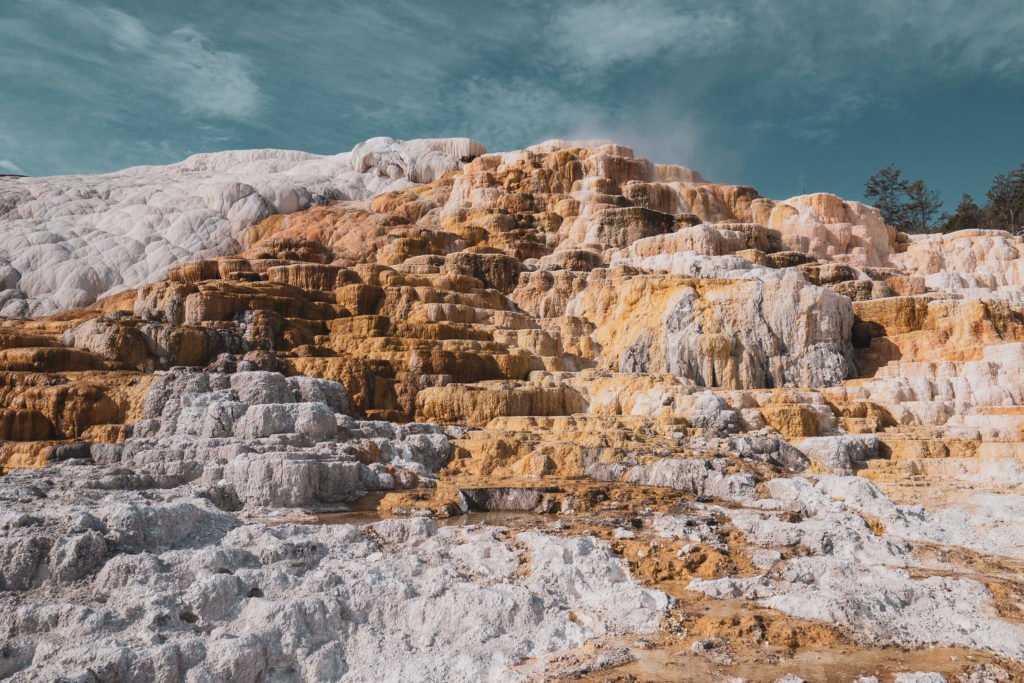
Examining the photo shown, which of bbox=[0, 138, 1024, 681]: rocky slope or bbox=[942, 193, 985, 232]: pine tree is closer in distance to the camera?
bbox=[0, 138, 1024, 681]: rocky slope

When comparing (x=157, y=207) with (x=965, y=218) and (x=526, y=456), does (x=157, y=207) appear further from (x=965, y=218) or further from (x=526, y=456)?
(x=965, y=218)

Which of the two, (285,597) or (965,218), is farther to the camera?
(965,218)

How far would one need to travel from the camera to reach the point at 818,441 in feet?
46.1

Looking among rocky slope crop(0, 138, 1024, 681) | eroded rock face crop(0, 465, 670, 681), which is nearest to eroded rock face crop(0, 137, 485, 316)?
rocky slope crop(0, 138, 1024, 681)

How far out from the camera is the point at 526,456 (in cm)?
1414

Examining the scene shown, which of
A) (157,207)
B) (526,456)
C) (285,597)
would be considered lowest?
(285,597)

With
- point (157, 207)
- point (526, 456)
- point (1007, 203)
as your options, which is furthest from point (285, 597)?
point (1007, 203)

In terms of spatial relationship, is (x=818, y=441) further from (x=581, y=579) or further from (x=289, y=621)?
(x=289, y=621)

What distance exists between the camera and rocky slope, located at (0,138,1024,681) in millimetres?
7031

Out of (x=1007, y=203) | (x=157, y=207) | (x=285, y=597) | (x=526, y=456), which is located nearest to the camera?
(x=285, y=597)

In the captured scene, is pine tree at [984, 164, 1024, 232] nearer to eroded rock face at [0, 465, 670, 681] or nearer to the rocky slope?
the rocky slope

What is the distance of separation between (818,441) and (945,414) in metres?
4.25

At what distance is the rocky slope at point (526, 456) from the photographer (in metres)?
7.03

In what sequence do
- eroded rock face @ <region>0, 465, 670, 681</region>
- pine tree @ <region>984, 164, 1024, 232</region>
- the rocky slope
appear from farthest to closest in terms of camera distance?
pine tree @ <region>984, 164, 1024, 232</region> → the rocky slope → eroded rock face @ <region>0, 465, 670, 681</region>
